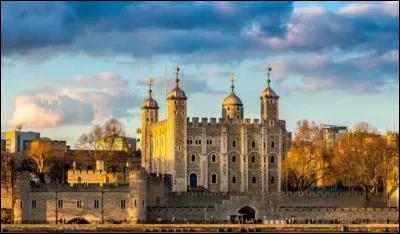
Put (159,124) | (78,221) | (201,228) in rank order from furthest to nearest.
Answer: (159,124)
(78,221)
(201,228)

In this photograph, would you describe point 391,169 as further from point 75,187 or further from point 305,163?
point 75,187

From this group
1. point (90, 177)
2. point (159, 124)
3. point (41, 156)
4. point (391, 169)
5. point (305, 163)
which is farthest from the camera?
point (41, 156)

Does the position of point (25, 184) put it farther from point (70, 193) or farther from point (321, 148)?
point (321, 148)

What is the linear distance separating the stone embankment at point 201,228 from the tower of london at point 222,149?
74.1 ft

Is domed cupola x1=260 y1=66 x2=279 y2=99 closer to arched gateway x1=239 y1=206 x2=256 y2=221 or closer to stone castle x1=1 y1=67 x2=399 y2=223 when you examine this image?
stone castle x1=1 y1=67 x2=399 y2=223

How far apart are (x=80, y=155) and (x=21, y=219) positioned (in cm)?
4082

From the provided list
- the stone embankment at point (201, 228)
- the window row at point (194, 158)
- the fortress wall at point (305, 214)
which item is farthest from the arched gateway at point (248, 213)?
the window row at point (194, 158)

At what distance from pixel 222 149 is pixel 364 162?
1615cm

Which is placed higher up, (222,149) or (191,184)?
(222,149)

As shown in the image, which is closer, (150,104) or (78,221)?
(78,221)

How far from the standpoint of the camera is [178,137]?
123812 mm

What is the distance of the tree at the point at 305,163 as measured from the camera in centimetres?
12394

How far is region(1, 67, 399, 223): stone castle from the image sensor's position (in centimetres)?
10131

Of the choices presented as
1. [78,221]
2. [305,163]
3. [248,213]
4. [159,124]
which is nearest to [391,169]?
[305,163]
